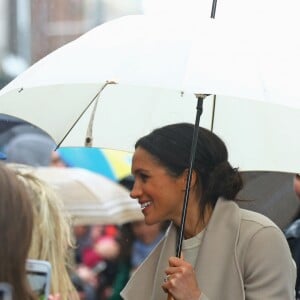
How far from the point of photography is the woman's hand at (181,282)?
347 centimetres

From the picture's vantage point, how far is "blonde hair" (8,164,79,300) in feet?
11.5

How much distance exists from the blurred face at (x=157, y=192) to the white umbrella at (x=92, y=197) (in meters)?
3.85

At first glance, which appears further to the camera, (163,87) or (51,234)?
(51,234)

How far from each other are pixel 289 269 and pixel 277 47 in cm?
75

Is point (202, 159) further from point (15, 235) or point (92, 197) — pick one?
point (92, 197)

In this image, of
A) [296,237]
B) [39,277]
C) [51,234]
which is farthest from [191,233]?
[39,277]

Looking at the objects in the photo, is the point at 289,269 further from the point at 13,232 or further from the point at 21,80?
the point at 13,232

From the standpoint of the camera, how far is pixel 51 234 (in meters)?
3.57

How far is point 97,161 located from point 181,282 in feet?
17.4

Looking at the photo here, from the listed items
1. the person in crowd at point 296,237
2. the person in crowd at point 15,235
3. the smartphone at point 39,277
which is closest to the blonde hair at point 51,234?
the smartphone at point 39,277

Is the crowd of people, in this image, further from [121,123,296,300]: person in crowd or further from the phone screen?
the phone screen

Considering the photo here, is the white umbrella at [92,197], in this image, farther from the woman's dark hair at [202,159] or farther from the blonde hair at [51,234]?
the blonde hair at [51,234]

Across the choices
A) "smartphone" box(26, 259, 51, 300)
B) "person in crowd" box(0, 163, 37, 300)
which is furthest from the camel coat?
"person in crowd" box(0, 163, 37, 300)

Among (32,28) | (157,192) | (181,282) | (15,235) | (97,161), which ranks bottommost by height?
(32,28)
